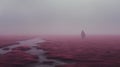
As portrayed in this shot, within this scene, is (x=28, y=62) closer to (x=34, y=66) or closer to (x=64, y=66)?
(x=34, y=66)

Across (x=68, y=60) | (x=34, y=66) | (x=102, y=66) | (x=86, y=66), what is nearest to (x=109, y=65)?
(x=102, y=66)

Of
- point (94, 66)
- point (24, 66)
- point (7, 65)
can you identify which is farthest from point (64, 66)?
point (7, 65)

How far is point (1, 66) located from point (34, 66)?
356 cm

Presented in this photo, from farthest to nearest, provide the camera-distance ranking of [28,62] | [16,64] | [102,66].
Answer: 1. [28,62]
2. [16,64]
3. [102,66]

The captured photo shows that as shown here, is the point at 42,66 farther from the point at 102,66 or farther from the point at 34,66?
the point at 102,66

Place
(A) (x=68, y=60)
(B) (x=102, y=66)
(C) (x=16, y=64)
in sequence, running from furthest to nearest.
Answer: (A) (x=68, y=60) → (C) (x=16, y=64) → (B) (x=102, y=66)

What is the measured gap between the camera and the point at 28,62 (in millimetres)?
22688

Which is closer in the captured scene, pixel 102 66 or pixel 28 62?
pixel 102 66

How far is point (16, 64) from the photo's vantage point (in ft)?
68.7

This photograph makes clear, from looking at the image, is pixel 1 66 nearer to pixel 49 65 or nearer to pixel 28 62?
pixel 28 62

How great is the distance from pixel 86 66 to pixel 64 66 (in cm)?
238

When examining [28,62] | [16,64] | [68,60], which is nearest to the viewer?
[16,64]

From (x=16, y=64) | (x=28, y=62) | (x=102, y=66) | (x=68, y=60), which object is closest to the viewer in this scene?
(x=102, y=66)

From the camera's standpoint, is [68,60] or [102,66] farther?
[68,60]
